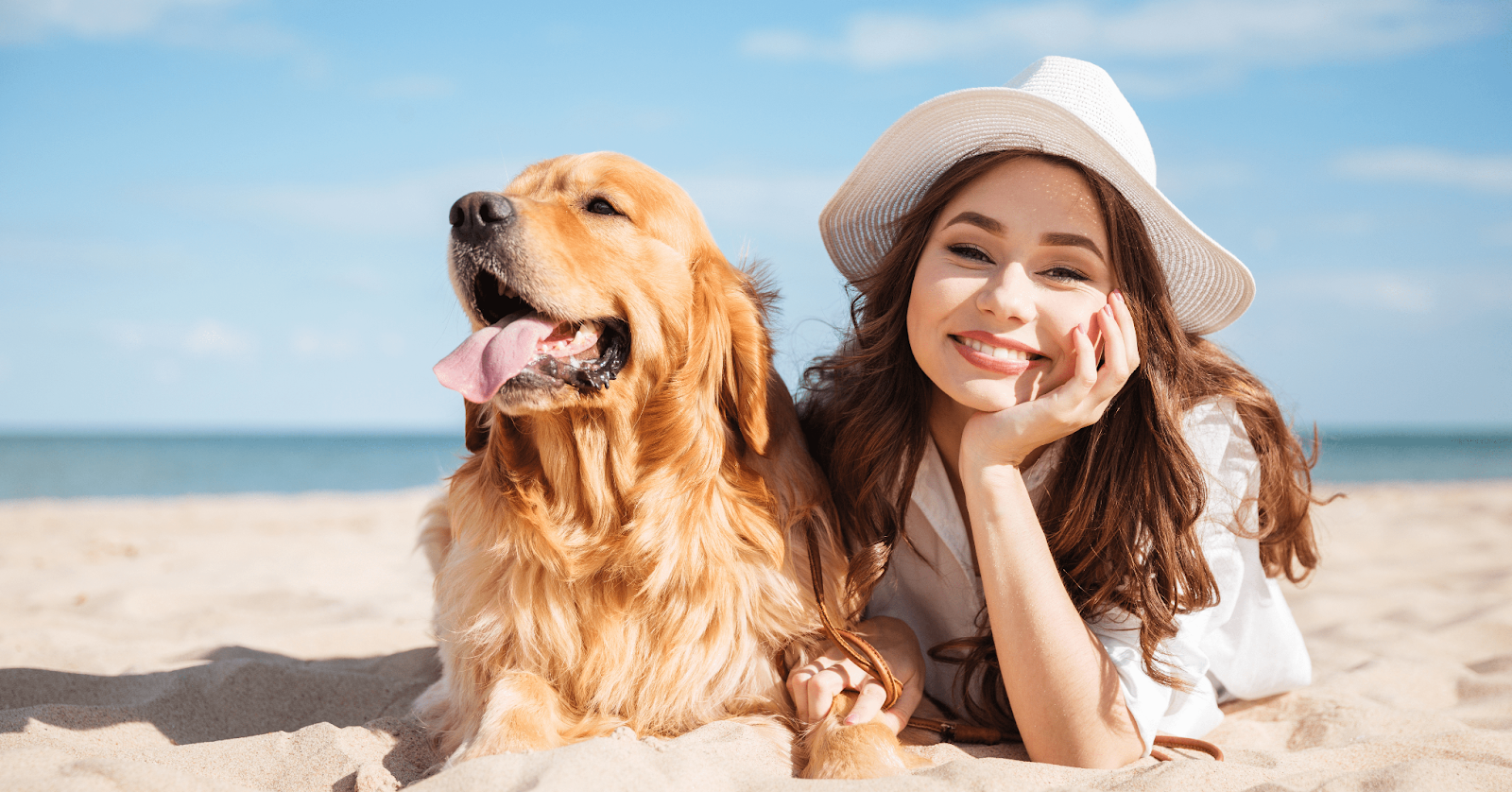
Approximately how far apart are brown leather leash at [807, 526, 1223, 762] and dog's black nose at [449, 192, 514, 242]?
45.7 inches

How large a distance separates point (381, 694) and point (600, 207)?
175cm

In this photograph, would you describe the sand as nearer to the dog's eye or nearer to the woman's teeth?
the woman's teeth

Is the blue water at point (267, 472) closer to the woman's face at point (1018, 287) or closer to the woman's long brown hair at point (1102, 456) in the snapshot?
the woman's long brown hair at point (1102, 456)

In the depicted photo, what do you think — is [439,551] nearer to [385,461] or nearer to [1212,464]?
[1212,464]

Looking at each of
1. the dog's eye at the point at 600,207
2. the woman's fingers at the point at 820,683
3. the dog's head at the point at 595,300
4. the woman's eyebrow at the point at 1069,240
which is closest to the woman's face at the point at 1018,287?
the woman's eyebrow at the point at 1069,240

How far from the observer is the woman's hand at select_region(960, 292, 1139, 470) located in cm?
221

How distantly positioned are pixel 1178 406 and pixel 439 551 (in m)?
2.38

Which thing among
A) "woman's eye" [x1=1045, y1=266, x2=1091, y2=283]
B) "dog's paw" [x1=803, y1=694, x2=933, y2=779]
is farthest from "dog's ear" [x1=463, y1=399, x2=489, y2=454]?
"woman's eye" [x1=1045, y1=266, x2=1091, y2=283]

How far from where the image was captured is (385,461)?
105ft

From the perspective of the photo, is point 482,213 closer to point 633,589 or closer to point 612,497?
point 612,497

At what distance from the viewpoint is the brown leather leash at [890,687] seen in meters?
2.32

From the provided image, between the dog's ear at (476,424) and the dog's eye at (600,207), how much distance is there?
624 mm

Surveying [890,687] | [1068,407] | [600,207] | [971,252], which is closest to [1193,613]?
[1068,407]

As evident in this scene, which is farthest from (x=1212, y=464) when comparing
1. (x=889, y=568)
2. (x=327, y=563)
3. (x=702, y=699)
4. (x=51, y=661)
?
(x=327, y=563)
